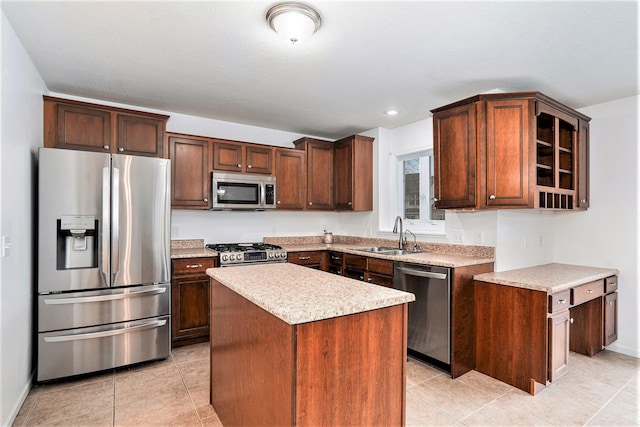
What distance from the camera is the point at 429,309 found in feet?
9.91

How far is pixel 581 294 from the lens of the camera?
→ 9.20 ft

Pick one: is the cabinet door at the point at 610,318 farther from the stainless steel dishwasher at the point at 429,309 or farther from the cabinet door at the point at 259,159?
the cabinet door at the point at 259,159

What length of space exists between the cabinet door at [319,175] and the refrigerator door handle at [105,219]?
92.7 inches

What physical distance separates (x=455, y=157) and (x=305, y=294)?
6.99 ft

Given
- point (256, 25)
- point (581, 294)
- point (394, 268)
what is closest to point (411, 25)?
point (256, 25)

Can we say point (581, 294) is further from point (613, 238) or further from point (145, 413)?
point (145, 413)

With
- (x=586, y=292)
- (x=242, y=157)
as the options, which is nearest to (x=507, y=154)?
(x=586, y=292)

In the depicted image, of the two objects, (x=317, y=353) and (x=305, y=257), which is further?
(x=305, y=257)

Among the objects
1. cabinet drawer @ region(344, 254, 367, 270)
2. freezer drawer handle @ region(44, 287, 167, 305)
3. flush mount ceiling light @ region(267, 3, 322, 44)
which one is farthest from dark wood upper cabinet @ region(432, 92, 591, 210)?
freezer drawer handle @ region(44, 287, 167, 305)

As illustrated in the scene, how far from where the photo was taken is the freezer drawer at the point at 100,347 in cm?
261

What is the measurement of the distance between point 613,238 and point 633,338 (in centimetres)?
94

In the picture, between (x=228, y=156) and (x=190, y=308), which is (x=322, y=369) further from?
(x=228, y=156)

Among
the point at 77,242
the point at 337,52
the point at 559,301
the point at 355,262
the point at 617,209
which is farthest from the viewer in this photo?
the point at 355,262

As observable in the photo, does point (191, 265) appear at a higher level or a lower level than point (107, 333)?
higher
